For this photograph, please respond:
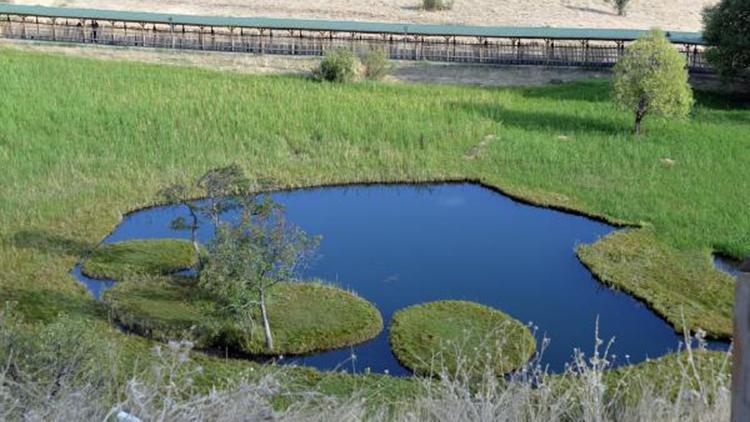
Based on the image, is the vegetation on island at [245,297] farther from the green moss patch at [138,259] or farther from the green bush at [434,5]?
the green bush at [434,5]

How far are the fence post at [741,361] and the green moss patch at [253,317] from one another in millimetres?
11568

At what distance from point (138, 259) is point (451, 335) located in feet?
21.4

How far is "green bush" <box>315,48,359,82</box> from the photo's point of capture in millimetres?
33219

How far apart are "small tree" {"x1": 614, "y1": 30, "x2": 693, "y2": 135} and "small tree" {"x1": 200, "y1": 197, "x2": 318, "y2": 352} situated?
14.1 meters

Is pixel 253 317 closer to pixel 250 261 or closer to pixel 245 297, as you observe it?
pixel 245 297

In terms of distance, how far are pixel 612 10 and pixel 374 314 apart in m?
37.8

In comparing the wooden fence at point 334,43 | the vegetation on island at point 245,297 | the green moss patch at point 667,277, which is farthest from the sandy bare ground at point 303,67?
the vegetation on island at point 245,297

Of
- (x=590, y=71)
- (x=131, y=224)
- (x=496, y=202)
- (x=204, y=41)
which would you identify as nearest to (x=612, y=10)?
(x=590, y=71)

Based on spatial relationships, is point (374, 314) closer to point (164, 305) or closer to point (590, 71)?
point (164, 305)

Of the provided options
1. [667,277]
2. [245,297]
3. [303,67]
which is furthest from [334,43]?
[245,297]

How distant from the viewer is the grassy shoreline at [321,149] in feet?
68.2

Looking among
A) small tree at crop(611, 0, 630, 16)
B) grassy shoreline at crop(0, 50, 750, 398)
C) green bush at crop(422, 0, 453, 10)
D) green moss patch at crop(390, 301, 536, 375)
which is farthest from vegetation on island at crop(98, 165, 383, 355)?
small tree at crop(611, 0, 630, 16)

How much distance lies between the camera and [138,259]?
63.5 feet

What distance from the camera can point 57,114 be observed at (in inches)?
1094
